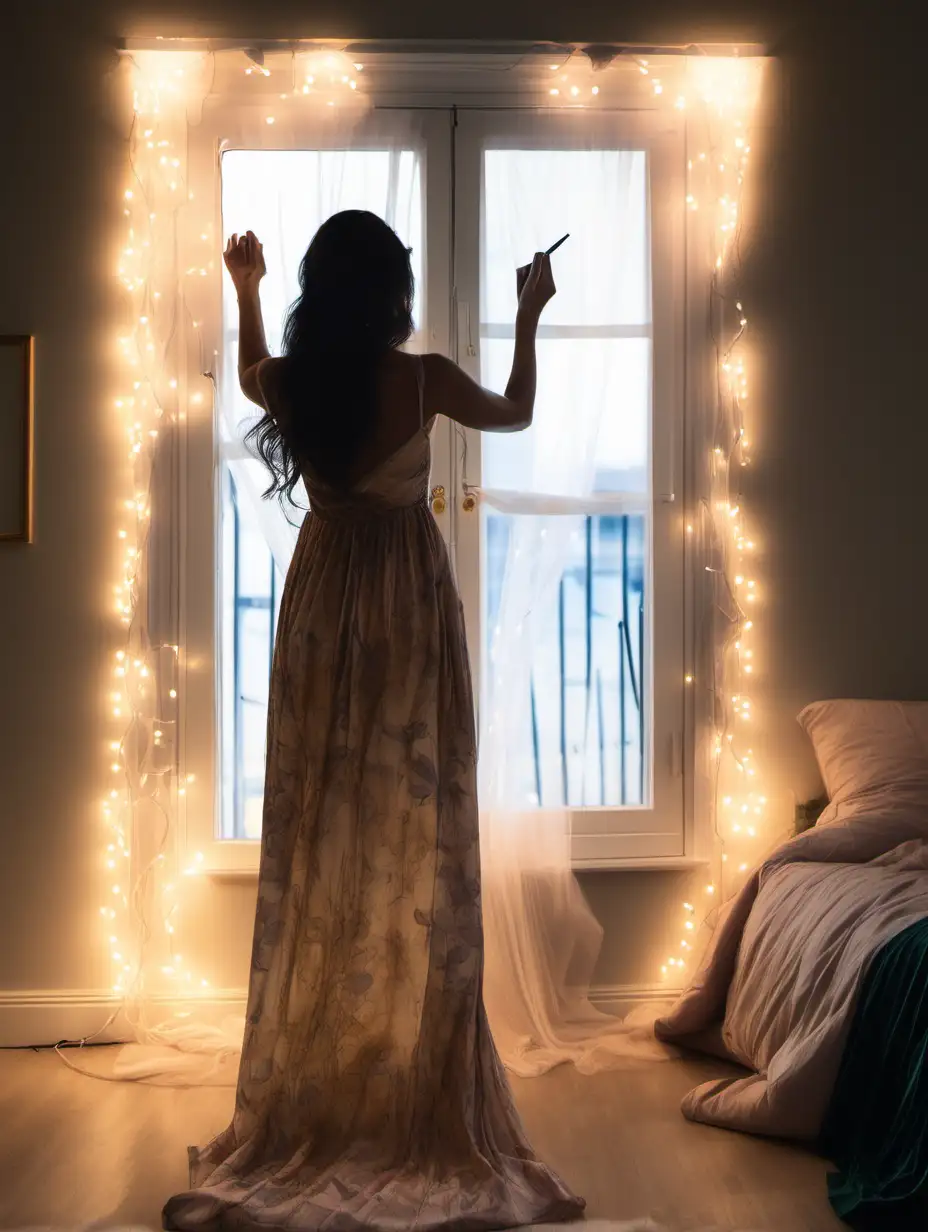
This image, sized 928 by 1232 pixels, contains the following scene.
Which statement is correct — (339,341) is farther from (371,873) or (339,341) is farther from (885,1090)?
(885,1090)

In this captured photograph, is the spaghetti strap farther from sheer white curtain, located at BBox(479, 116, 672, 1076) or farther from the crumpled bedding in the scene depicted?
the crumpled bedding

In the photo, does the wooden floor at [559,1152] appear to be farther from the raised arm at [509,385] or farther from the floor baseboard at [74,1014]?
the raised arm at [509,385]

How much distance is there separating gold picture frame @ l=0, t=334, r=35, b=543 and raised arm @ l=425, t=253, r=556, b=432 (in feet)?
4.20

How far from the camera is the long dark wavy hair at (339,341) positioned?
197cm

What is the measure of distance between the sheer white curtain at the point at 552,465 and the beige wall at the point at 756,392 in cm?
20

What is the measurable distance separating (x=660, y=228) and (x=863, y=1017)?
Result: 6.42 feet

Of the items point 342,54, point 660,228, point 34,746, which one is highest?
point 342,54

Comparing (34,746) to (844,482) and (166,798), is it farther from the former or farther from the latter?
(844,482)

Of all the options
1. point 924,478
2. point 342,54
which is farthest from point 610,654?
point 342,54

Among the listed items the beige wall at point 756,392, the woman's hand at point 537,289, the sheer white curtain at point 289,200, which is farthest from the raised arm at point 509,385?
the beige wall at point 756,392

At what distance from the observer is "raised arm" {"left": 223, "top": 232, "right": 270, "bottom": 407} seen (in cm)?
222

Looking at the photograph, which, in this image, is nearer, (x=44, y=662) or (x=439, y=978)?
(x=439, y=978)

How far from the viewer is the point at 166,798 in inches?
112

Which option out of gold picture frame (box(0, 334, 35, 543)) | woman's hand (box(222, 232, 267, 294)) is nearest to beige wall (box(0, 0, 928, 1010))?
gold picture frame (box(0, 334, 35, 543))
